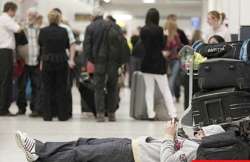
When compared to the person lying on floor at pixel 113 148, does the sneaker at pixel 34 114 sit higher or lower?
A: lower

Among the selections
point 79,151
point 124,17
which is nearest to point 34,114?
point 79,151

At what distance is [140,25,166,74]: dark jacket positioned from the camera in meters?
9.59

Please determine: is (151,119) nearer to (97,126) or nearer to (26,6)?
(97,126)

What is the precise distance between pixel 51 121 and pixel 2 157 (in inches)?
133

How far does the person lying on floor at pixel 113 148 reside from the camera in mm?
4770

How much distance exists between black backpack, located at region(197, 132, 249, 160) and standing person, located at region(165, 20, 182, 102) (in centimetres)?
746

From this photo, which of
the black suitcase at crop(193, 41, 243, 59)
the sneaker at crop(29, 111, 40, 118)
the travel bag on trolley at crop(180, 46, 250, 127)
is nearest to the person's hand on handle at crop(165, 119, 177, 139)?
the travel bag on trolley at crop(180, 46, 250, 127)

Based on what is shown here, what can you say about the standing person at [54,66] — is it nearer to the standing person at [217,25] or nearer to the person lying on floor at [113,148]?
the standing person at [217,25]

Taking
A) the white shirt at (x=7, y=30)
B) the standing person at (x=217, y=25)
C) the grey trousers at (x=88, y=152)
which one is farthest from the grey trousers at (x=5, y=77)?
the grey trousers at (x=88, y=152)

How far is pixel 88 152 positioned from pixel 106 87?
4.56 metres

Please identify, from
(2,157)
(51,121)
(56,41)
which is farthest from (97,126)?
(2,157)

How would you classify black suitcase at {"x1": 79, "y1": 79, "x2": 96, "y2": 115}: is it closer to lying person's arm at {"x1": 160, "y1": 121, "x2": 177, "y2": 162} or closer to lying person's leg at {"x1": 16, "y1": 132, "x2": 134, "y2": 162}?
lying person's leg at {"x1": 16, "y1": 132, "x2": 134, "y2": 162}

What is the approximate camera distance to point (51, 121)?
942 centimetres

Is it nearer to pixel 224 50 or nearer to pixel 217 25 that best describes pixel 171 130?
pixel 224 50
